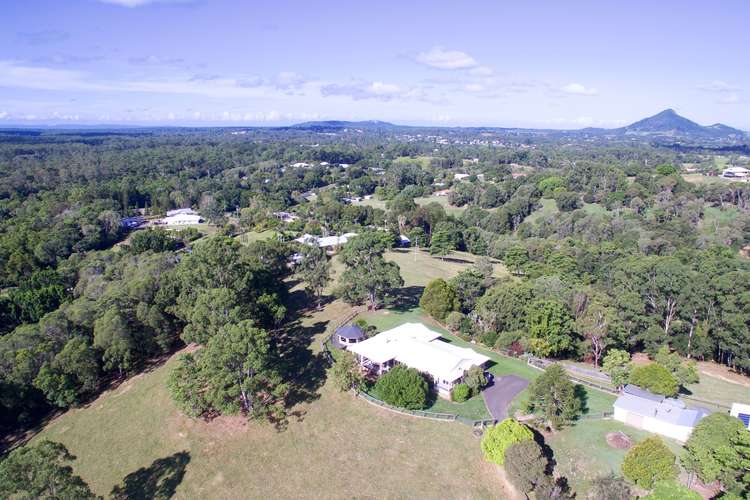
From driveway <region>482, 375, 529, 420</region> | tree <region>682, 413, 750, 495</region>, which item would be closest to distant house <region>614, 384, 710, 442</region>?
tree <region>682, 413, 750, 495</region>

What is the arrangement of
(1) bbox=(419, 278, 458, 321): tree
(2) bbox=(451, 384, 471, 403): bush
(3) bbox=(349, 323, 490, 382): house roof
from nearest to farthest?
(2) bbox=(451, 384, 471, 403): bush, (3) bbox=(349, 323, 490, 382): house roof, (1) bbox=(419, 278, 458, 321): tree

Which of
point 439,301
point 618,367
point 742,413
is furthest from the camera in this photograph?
point 439,301

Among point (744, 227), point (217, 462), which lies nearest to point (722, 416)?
point (217, 462)

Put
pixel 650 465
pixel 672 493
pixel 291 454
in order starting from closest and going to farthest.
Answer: pixel 672 493 < pixel 650 465 < pixel 291 454

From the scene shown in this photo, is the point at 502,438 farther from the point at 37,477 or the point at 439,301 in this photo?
the point at 37,477

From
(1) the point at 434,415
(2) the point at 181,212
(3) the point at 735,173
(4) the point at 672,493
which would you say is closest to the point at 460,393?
(1) the point at 434,415

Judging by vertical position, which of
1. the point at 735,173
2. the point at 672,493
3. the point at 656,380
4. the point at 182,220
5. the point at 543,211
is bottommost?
the point at 182,220

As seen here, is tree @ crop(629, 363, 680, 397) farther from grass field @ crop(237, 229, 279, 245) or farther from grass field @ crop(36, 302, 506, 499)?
grass field @ crop(237, 229, 279, 245)
